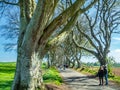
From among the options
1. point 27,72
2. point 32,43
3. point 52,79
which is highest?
point 32,43

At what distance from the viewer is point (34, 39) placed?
1500 centimetres

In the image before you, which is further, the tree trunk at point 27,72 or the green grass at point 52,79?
the green grass at point 52,79

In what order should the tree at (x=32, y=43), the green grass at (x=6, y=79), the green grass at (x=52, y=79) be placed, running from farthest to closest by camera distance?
the green grass at (x=52, y=79), the green grass at (x=6, y=79), the tree at (x=32, y=43)

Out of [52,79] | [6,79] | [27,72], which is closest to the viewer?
[27,72]

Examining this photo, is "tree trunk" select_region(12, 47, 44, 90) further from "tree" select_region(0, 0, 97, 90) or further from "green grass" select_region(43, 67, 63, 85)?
"green grass" select_region(43, 67, 63, 85)

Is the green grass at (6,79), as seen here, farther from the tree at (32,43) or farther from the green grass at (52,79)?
the tree at (32,43)

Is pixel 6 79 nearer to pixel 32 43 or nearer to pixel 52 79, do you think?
pixel 52 79

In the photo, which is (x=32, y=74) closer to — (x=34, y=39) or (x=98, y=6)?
(x=34, y=39)

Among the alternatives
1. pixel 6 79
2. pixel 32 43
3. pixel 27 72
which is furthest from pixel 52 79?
pixel 32 43

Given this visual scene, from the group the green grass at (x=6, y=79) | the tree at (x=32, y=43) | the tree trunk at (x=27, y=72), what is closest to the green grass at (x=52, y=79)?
the green grass at (x=6, y=79)

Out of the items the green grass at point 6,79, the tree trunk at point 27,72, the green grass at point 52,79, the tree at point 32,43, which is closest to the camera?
the tree at point 32,43

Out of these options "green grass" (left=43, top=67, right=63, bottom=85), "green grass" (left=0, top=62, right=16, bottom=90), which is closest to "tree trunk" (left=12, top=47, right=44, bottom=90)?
"green grass" (left=0, top=62, right=16, bottom=90)

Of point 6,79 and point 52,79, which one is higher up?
point 6,79

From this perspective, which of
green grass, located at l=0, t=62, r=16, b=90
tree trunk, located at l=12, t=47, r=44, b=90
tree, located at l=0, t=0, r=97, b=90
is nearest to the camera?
tree, located at l=0, t=0, r=97, b=90
